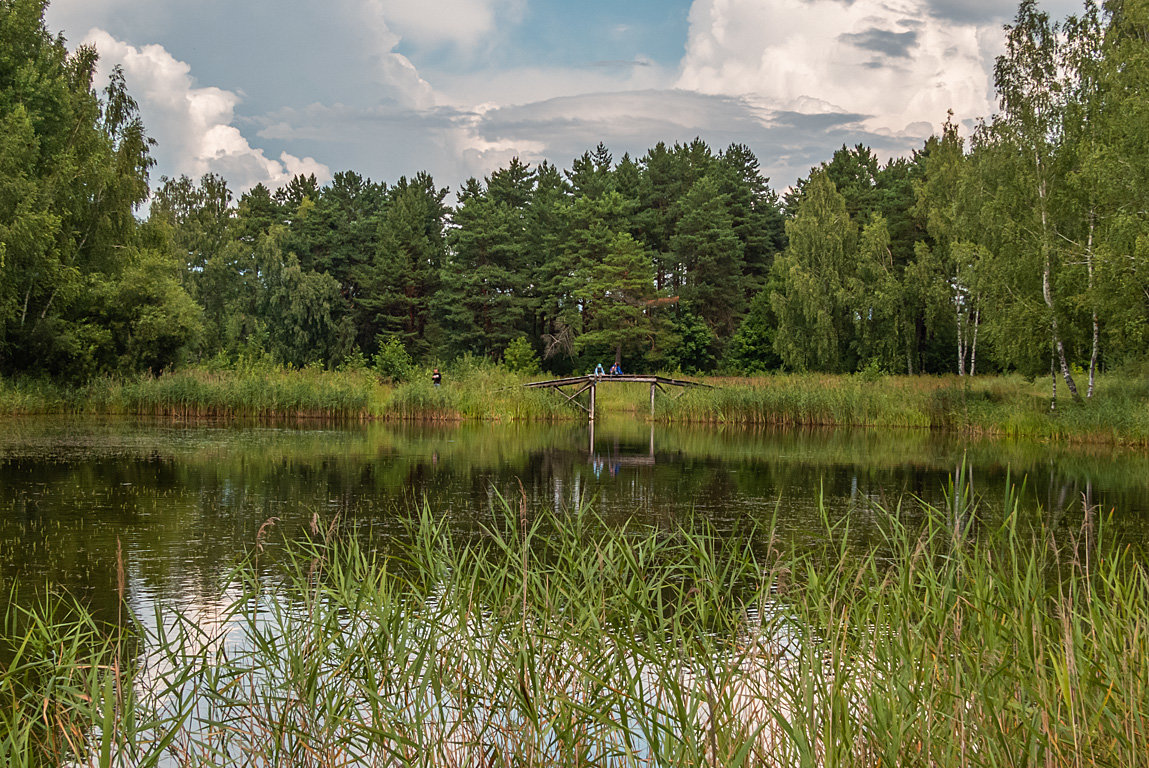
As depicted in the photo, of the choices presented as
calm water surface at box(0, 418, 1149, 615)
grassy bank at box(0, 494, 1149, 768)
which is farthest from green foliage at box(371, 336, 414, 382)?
grassy bank at box(0, 494, 1149, 768)

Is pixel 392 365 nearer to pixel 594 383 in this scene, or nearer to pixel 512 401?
pixel 512 401

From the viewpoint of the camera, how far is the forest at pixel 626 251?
24.7 meters

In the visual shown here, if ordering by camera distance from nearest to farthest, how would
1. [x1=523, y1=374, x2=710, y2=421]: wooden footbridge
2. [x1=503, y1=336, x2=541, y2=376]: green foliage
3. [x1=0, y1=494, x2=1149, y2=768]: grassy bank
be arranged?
1. [x1=0, y1=494, x2=1149, y2=768]: grassy bank
2. [x1=523, y1=374, x2=710, y2=421]: wooden footbridge
3. [x1=503, y1=336, x2=541, y2=376]: green foliage

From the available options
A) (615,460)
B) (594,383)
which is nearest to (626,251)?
(594,383)

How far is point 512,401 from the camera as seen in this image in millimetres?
29703

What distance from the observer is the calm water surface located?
8023 mm

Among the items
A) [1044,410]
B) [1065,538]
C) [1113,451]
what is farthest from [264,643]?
[1044,410]

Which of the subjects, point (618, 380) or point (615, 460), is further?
point (618, 380)

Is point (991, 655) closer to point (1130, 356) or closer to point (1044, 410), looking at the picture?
point (1044, 410)

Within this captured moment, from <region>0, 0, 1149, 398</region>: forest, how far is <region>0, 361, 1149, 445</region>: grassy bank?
45.3 inches

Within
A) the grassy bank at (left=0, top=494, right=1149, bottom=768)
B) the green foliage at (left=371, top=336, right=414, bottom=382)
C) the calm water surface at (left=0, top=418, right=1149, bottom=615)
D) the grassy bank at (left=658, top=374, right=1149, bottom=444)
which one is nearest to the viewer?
the grassy bank at (left=0, top=494, right=1149, bottom=768)

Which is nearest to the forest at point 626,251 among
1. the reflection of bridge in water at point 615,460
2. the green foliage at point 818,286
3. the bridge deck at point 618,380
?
the green foliage at point 818,286

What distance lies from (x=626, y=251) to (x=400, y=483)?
34.4m

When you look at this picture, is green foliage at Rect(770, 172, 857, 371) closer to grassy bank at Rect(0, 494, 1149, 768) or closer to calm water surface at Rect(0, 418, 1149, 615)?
calm water surface at Rect(0, 418, 1149, 615)
